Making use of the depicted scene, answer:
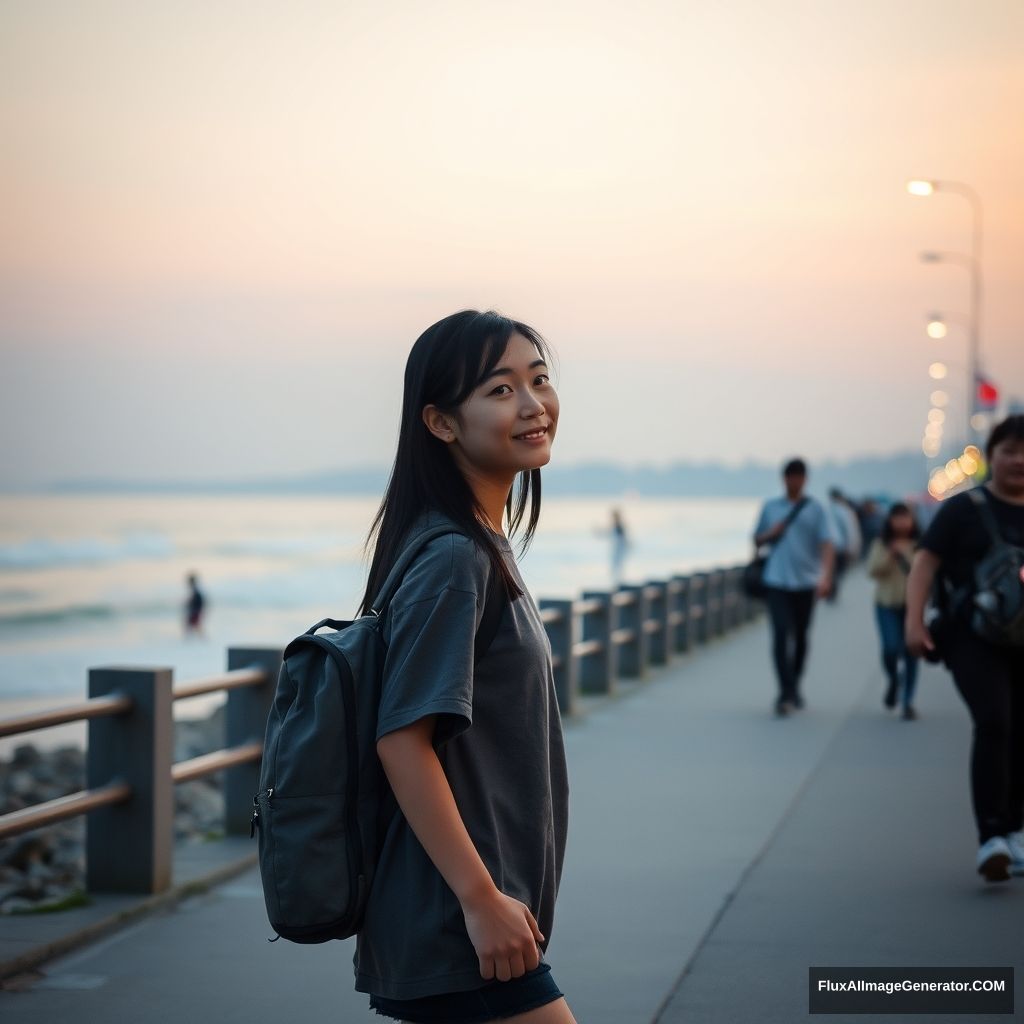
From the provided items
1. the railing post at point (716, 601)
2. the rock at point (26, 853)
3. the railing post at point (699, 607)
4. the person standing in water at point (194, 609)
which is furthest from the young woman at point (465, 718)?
the person standing in water at point (194, 609)

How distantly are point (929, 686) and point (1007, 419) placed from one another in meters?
8.88

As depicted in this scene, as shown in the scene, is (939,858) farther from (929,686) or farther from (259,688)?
(929,686)

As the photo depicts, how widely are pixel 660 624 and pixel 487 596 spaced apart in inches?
586

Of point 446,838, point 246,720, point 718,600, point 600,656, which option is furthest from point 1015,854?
point 718,600

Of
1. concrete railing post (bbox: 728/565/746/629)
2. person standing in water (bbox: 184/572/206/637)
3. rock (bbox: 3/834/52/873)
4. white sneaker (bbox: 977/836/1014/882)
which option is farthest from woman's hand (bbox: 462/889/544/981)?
person standing in water (bbox: 184/572/206/637)

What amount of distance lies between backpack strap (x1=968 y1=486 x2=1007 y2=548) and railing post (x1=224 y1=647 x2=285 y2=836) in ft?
10.5

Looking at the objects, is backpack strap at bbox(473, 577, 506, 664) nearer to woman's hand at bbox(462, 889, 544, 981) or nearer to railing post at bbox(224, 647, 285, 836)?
woman's hand at bbox(462, 889, 544, 981)

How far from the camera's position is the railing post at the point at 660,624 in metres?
17.0

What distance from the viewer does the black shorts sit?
234 cm

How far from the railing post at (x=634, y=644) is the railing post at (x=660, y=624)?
4.30ft

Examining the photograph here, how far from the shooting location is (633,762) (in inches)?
397

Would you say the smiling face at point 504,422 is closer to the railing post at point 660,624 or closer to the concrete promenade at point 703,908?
the concrete promenade at point 703,908

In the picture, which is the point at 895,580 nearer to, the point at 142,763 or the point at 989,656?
the point at 989,656

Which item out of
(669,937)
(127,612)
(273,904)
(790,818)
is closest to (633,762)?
(790,818)
